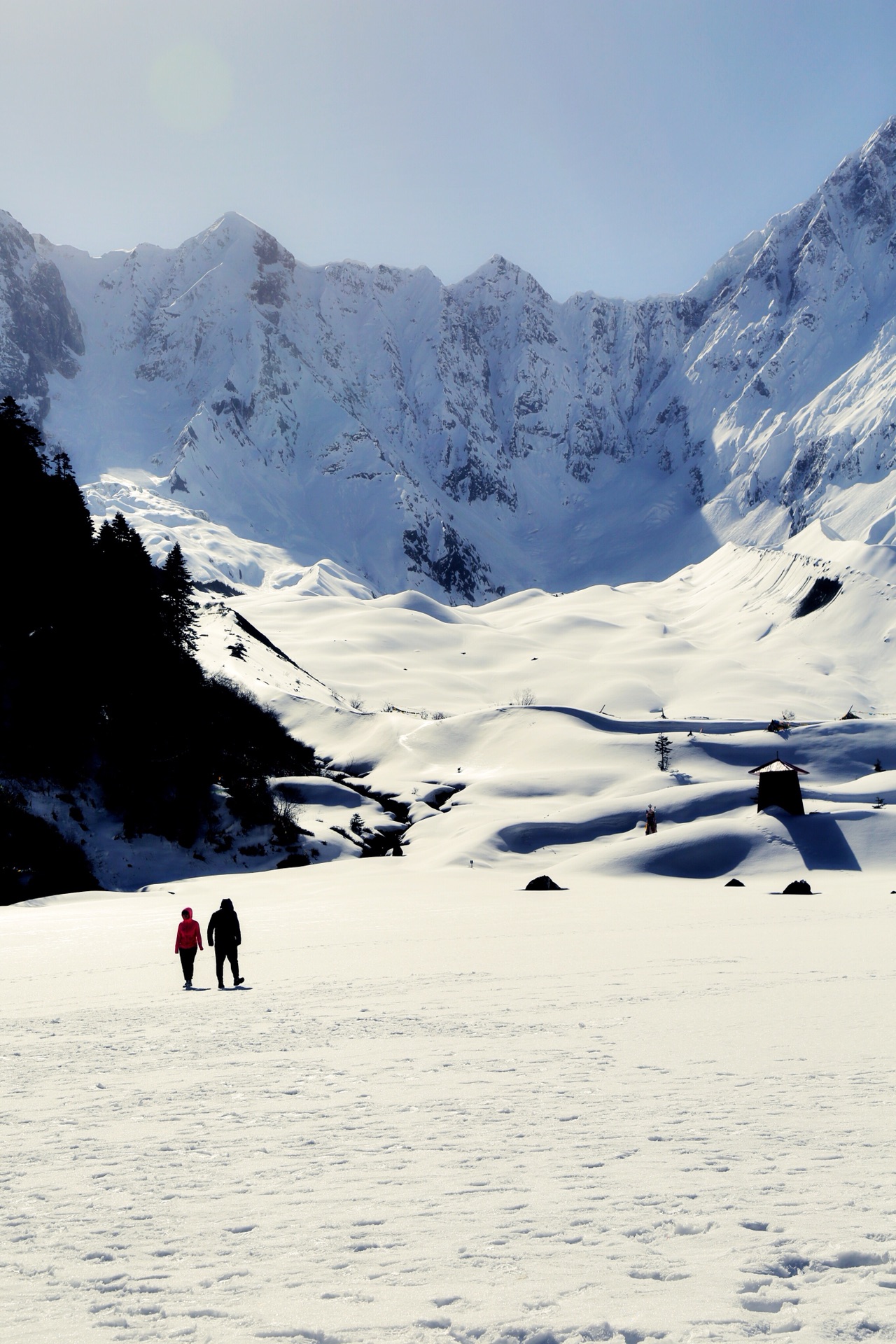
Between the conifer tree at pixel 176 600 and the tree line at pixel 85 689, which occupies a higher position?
the conifer tree at pixel 176 600

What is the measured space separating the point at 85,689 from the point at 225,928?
46.7 m

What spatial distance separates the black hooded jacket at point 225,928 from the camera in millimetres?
16281

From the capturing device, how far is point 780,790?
49.1 meters

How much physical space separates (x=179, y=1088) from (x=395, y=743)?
86734 millimetres

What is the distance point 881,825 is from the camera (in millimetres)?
46469

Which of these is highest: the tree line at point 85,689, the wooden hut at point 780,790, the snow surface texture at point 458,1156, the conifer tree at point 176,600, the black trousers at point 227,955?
the conifer tree at point 176,600

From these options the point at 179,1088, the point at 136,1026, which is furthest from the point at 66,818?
the point at 179,1088

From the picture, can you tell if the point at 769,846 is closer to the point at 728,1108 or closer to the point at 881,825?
the point at 881,825

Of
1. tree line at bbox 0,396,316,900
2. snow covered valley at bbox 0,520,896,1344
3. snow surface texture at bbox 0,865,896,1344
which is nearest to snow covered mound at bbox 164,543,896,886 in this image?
tree line at bbox 0,396,316,900

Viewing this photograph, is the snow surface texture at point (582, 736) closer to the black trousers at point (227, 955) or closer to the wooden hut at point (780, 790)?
the wooden hut at point (780, 790)

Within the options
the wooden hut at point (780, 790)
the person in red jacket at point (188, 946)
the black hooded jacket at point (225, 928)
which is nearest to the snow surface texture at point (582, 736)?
the wooden hut at point (780, 790)

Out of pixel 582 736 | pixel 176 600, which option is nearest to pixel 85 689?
pixel 176 600

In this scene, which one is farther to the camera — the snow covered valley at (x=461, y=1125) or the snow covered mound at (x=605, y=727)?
the snow covered mound at (x=605, y=727)

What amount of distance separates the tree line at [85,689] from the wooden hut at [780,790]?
104 feet
